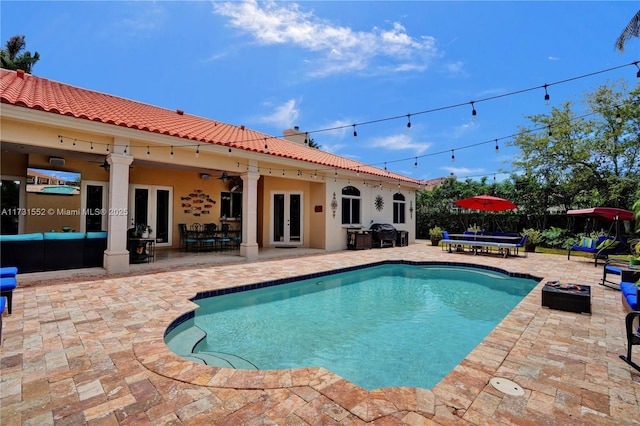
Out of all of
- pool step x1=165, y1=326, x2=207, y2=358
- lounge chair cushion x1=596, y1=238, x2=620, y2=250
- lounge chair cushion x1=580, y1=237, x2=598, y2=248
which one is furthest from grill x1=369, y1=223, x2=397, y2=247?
pool step x1=165, y1=326, x2=207, y2=358

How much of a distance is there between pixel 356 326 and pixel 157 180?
9.11 metres

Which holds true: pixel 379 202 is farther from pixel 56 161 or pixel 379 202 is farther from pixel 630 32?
pixel 56 161

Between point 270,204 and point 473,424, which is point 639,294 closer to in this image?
point 473,424

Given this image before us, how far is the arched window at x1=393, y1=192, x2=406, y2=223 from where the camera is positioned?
1492 cm

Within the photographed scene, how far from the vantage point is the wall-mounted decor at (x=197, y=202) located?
36.8 feet

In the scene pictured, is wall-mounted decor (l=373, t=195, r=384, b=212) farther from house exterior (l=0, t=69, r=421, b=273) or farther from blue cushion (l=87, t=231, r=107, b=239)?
blue cushion (l=87, t=231, r=107, b=239)

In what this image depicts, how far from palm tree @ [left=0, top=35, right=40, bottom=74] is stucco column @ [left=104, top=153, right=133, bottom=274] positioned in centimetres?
1994

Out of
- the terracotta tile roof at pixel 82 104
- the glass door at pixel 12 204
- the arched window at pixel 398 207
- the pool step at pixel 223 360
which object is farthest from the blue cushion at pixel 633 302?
the glass door at pixel 12 204

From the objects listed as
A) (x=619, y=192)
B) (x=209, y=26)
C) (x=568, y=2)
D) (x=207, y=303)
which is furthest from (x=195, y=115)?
(x=619, y=192)

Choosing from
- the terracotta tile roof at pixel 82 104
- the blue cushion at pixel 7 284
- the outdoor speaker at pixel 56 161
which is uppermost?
the terracotta tile roof at pixel 82 104

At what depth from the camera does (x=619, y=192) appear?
12484 mm

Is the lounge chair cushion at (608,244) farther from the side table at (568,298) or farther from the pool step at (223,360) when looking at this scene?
the pool step at (223,360)

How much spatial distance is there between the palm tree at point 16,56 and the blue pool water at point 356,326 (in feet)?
79.7

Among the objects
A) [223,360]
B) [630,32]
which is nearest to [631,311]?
[223,360]
